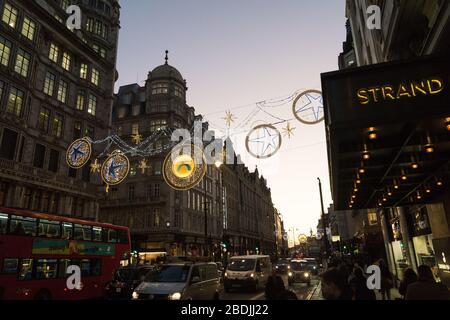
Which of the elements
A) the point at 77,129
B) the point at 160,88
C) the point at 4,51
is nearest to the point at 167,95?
the point at 160,88

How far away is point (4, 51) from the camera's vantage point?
81.1 ft

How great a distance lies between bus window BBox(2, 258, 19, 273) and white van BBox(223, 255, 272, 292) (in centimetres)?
1127

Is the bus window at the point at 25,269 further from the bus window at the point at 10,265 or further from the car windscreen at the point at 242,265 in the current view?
the car windscreen at the point at 242,265

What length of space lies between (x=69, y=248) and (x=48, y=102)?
684 inches

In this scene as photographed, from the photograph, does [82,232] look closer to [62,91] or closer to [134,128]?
[62,91]

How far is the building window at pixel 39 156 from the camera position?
26922mm

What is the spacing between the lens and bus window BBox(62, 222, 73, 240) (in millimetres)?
16766

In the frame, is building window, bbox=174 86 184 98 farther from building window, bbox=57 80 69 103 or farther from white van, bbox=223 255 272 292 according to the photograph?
white van, bbox=223 255 272 292

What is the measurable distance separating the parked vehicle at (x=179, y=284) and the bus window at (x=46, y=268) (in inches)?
260

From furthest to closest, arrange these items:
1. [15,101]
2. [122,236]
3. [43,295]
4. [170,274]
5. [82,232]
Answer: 1. [15,101]
2. [122,236]
3. [82,232]
4. [43,295]
5. [170,274]

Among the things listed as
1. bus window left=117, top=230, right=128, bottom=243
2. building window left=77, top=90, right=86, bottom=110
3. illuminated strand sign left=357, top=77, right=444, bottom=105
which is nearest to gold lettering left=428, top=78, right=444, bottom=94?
illuminated strand sign left=357, top=77, right=444, bottom=105

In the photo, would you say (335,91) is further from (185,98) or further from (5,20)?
(185,98)
